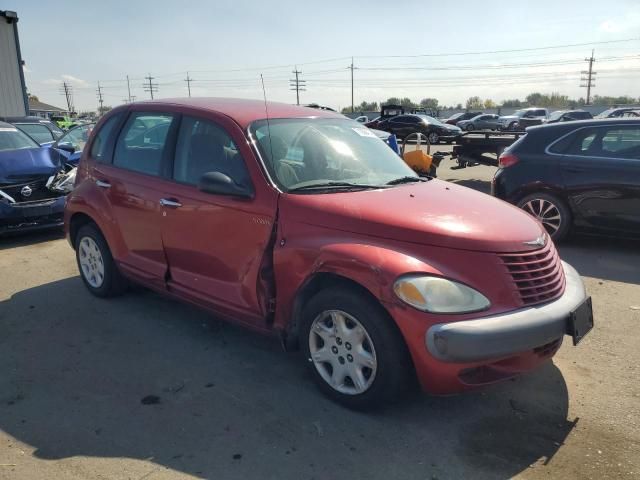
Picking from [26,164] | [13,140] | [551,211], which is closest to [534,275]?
[551,211]

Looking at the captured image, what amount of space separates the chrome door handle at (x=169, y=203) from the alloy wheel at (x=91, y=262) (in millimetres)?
1243

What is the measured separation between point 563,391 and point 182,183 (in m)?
2.99

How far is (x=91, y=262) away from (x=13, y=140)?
4650 mm

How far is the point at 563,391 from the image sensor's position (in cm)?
338

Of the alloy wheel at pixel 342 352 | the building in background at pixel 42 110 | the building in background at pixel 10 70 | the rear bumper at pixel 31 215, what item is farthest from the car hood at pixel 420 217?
the building in background at pixel 42 110

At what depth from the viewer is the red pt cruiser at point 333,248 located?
110 inches

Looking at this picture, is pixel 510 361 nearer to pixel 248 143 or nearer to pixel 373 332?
pixel 373 332

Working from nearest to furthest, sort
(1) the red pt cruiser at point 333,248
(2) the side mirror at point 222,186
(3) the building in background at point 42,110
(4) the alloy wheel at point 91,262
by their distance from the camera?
1. (1) the red pt cruiser at point 333,248
2. (2) the side mirror at point 222,186
3. (4) the alloy wheel at point 91,262
4. (3) the building in background at point 42,110

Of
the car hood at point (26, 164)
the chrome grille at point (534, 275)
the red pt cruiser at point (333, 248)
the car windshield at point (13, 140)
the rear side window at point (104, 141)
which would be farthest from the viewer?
the car windshield at point (13, 140)

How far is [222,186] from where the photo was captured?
3410 millimetres

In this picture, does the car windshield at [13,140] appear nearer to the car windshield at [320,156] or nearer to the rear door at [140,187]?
the rear door at [140,187]

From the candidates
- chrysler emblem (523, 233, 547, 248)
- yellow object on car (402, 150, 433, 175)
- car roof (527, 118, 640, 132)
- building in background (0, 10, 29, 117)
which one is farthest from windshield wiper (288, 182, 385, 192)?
building in background (0, 10, 29, 117)

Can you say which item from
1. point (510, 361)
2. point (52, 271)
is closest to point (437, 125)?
point (52, 271)

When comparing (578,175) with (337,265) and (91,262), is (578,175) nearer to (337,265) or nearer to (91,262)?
(337,265)
